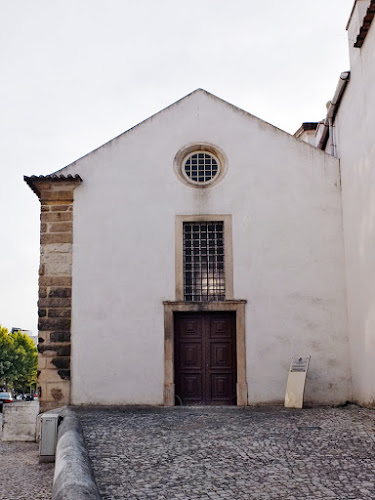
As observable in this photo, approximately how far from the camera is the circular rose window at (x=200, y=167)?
13.0m

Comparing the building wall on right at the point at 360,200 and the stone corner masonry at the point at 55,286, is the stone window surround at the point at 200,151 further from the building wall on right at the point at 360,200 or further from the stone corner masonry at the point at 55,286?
the building wall on right at the point at 360,200

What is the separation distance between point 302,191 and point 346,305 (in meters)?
2.44

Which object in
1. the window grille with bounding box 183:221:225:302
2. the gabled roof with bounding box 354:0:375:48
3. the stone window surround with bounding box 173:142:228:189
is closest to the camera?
the gabled roof with bounding box 354:0:375:48

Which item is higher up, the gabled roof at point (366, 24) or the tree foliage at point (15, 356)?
the gabled roof at point (366, 24)

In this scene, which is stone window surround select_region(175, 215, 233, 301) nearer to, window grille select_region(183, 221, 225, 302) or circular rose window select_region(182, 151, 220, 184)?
window grille select_region(183, 221, 225, 302)

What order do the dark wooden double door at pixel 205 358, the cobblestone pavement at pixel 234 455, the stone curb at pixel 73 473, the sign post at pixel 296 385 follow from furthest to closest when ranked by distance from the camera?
the dark wooden double door at pixel 205 358
the sign post at pixel 296 385
the cobblestone pavement at pixel 234 455
the stone curb at pixel 73 473

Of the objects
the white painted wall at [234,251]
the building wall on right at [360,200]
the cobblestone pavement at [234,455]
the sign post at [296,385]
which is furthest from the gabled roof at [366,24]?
the cobblestone pavement at [234,455]

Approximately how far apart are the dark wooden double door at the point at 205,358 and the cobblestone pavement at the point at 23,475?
10.4ft

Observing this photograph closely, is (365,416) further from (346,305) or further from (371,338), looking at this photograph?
(346,305)

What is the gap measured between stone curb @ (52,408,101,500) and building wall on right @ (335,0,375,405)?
17.3 ft

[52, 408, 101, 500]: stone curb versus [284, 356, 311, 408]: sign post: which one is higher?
[284, 356, 311, 408]: sign post

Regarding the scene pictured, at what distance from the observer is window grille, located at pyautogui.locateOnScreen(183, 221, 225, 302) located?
12.7 metres

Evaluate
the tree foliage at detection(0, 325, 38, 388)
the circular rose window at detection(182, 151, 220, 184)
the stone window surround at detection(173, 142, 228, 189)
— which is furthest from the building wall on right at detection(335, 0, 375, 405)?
the tree foliage at detection(0, 325, 38, 388)

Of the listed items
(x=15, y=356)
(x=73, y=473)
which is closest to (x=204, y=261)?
(x=73, y=473)
